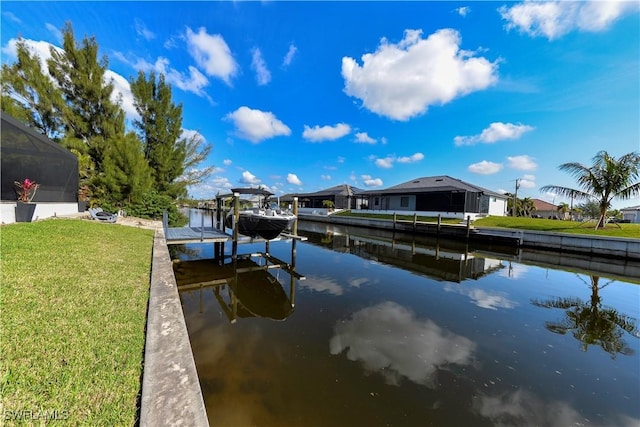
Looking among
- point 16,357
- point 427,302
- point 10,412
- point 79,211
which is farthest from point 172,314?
point 79,211

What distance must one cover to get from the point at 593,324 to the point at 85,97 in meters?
23.5

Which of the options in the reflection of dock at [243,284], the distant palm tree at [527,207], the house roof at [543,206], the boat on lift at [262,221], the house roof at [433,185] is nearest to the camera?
the reflection of dock at [243,284]

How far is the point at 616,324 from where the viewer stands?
16.3 feet

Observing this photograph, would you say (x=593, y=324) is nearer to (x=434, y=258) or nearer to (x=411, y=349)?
(x=411, y=349)

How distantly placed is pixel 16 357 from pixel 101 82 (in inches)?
753

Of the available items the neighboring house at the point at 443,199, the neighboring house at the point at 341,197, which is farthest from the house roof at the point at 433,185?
the neighboring house at the point at 341,197

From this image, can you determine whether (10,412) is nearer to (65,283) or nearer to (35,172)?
(65,283)

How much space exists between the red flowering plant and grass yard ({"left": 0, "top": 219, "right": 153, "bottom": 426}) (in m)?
4.16

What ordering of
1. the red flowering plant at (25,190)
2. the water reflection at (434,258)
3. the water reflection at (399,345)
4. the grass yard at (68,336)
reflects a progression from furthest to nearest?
the water reflection at (434,258) < the red flowering plant at (25,190) < the water reflection at (399,345) < the grass yard at (68,336)

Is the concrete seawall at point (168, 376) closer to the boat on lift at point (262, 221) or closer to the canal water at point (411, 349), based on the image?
the canal water at point (411, 349)

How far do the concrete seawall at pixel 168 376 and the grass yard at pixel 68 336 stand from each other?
86 mm


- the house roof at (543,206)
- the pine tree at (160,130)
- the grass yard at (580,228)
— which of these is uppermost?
the pine tree at (160,130)

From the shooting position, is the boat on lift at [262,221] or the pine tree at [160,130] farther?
the pine tree at [160,130]

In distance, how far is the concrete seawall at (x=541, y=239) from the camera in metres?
11.0
